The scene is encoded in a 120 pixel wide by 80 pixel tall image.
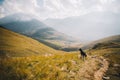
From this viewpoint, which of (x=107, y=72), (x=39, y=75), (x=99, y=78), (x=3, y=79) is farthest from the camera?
(x=107, y=72)

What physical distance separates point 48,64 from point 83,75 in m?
3.38

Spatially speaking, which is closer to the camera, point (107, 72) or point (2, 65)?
point (2, 65)

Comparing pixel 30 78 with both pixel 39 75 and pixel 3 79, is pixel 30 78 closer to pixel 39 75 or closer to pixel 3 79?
pixel 39 75

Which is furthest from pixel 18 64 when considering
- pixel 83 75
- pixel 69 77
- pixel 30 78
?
pixel 83 75

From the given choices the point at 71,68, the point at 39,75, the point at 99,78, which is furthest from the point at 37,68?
the point at 99,78

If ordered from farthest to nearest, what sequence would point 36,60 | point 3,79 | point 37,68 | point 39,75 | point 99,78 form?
point 36,60 < point 99,78 < point 37,68 < point 39,75 < point 3,79

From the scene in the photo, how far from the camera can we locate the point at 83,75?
51.8ft

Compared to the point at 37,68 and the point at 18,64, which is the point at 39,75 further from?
the point at 18,64

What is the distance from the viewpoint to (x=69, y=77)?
14.4 meters

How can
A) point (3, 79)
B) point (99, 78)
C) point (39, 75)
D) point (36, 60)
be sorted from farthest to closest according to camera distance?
1. point (36, 60)
2. point (99, 78)
3. point (39, 75)
4. point (3, 79)

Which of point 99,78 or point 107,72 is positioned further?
point 107,72

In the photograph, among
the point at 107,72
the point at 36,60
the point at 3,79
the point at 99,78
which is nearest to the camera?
the point at 3,79

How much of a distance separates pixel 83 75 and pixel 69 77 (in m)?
1.89

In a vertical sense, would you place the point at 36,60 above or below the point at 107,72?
above
